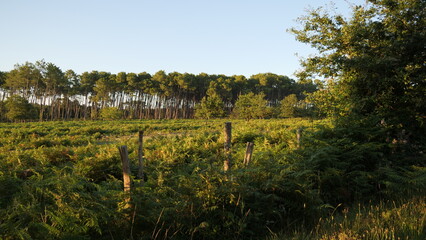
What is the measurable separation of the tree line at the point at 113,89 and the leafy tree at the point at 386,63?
44.8m

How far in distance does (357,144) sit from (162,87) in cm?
7000

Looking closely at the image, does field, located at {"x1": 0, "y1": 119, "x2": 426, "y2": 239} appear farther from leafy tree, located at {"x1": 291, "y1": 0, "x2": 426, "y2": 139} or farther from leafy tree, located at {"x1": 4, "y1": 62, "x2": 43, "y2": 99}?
leafy tree, located at {"x1": 4, "y1": 62, "x2": 43, "y2": 99}

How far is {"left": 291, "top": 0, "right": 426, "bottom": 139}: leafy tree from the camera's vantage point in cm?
776

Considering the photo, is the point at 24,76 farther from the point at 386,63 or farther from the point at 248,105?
the point at 386,63

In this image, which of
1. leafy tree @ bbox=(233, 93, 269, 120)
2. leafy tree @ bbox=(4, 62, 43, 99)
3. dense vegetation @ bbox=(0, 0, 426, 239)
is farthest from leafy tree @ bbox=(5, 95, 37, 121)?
leafy tree @ bbox=(233, 93, 269, 120)

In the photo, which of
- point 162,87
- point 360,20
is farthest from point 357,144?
point 162,87

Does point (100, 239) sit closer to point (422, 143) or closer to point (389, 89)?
point (389, 89)

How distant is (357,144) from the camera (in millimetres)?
6973

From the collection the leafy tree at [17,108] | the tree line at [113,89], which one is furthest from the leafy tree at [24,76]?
the leafy tree at [17,108]

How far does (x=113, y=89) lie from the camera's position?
76062 millimetres

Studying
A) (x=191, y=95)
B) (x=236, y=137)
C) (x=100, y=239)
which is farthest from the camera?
A: (x=191, y=95)

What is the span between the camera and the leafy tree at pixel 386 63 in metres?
7.76

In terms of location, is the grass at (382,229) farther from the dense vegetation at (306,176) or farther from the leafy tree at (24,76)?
the leafy tree at (24,76)

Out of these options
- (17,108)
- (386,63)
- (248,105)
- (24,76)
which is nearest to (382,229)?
(386,63)
